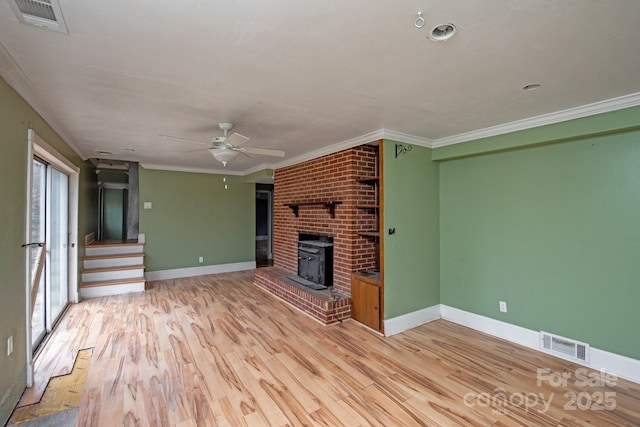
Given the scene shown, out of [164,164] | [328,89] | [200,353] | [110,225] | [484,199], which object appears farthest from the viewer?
[110,225]

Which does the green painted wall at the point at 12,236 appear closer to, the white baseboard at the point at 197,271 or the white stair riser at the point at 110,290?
the white stair riser at the point at 110,290

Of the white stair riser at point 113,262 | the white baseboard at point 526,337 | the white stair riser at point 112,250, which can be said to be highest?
the white stair riser at point 112,250

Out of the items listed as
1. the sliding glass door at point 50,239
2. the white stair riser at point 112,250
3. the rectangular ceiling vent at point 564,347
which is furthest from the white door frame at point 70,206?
the rectangular ceiling vent at point 564,347

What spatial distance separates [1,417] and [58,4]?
8.26 ft

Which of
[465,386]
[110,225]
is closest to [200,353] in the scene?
[465,386]

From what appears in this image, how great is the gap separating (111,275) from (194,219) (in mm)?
1856

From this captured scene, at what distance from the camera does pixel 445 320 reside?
149 inches

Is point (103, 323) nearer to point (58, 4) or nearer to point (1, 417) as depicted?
point (1, 417)

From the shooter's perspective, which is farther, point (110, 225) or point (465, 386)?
point (110, 225)

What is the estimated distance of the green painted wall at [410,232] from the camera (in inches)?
134

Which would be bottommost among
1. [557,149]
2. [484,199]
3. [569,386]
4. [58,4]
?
[569,386]

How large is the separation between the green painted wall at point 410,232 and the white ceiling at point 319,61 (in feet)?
2.43

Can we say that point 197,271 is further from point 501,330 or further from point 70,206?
point 501,330

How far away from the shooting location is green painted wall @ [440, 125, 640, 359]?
2504 millimetres
